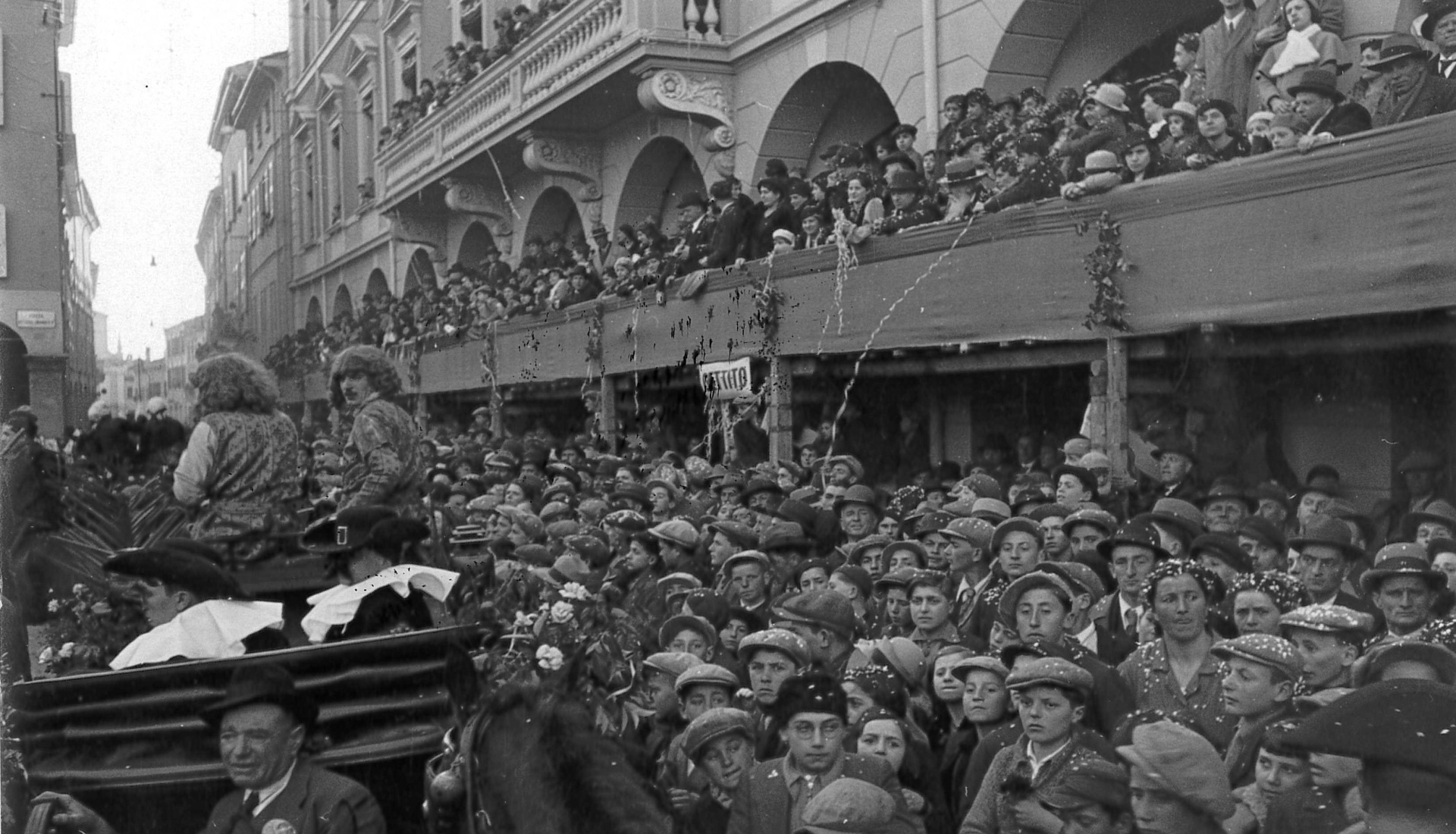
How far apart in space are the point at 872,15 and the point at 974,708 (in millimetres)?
10684

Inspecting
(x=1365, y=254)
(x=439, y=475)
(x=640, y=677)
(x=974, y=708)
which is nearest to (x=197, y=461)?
(x=640, y=677)

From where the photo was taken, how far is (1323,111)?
667cm

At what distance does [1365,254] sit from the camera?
6.11 meters

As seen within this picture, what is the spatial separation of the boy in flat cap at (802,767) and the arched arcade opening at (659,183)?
15.3m

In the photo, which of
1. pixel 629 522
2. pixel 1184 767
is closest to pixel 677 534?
pixel 629 522

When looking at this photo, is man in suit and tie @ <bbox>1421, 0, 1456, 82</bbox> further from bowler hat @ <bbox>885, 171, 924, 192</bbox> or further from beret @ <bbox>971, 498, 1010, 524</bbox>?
bowler hat @ <bbox>885, 171, 924, 192</bbox>

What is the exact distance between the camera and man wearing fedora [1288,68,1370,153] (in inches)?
249

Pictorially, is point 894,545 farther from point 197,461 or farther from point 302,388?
point 302,388

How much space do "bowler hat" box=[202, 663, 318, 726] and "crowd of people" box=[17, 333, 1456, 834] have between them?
0.68 m

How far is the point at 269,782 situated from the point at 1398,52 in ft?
20.5

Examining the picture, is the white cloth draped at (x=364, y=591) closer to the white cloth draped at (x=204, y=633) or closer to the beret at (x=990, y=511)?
the white cloth draped at (x=204, y=633)

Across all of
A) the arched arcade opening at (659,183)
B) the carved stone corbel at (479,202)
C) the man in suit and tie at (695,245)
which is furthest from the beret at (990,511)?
the carved stone corbel at (479,202)

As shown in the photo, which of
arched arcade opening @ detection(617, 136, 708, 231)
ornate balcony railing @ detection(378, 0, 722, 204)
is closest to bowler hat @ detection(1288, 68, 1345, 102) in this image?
ornate balcony railing @ detection(378, 0, 722, 204)

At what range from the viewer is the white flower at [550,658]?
11.7 ft
